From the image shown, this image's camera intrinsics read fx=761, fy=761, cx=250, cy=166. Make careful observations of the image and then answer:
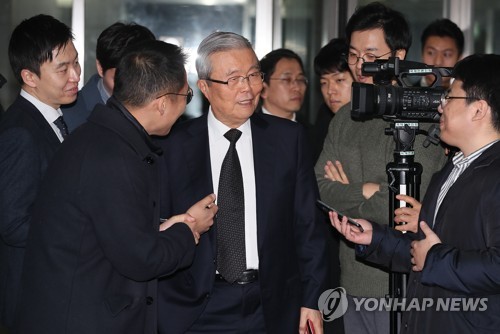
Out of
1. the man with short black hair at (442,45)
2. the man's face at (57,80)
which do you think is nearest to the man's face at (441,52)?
the man with short black hair at (442,45)

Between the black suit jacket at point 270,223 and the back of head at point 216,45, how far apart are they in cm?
21

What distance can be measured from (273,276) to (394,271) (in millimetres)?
445

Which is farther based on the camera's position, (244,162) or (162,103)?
(244,162)

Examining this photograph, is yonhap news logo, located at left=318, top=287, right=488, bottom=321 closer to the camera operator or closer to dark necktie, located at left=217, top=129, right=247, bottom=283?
the camera operator

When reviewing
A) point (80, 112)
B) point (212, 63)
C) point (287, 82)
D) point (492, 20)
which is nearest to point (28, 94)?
point (80, 112)

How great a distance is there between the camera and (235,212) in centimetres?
288

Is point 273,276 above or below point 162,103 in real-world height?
below

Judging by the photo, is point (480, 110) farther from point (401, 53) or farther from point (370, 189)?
point (401, 53)

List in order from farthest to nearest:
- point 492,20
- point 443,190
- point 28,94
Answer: point 492,20 → point 28,94 → point 443,190

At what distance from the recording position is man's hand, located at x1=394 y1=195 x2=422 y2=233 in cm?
279

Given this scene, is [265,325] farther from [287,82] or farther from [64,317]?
[287,82]

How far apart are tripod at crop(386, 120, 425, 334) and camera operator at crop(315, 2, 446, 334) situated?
0.56ft

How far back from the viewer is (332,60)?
4234 mm

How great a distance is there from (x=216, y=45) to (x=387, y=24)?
2.45ft
